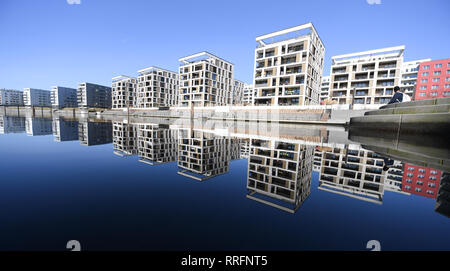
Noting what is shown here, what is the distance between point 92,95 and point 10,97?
86.3 m

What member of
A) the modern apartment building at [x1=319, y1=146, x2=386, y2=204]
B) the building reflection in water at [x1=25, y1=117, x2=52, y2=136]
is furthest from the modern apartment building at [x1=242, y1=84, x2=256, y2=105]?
the modern apartment building at [x1=319, y1=146, x2=386, y2=204]

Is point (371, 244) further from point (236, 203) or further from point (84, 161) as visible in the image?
point (84, 161)

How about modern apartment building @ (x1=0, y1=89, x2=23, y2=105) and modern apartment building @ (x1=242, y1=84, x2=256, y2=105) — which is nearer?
modern apartment building @ (x1=242, y1=84, x2=256, y2=105)

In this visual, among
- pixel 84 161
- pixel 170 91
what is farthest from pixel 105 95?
pixel 84 161

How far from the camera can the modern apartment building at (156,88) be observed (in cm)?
6112

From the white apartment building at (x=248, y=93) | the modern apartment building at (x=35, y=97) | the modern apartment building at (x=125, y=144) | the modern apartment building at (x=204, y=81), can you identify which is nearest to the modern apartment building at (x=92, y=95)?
the modern apartment building at (x=35, y=97)

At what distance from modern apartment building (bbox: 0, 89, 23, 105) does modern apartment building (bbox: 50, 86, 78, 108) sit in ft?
142

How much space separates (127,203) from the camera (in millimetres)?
2705

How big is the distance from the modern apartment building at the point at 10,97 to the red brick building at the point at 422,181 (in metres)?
197

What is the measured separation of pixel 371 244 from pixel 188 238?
212 cm

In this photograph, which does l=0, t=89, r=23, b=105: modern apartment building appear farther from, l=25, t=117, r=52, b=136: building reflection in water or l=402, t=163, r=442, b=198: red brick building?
l=402, t=163, r=442, b=198: red brick building

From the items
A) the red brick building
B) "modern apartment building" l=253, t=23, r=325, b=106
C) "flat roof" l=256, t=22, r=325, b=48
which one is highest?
"flat roof" l=256, t=22, r=325, b=48

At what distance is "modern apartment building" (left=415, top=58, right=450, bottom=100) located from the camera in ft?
173

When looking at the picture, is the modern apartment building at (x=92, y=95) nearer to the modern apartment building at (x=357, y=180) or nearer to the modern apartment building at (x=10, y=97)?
the modern apartment building at (x=10, y=97)
